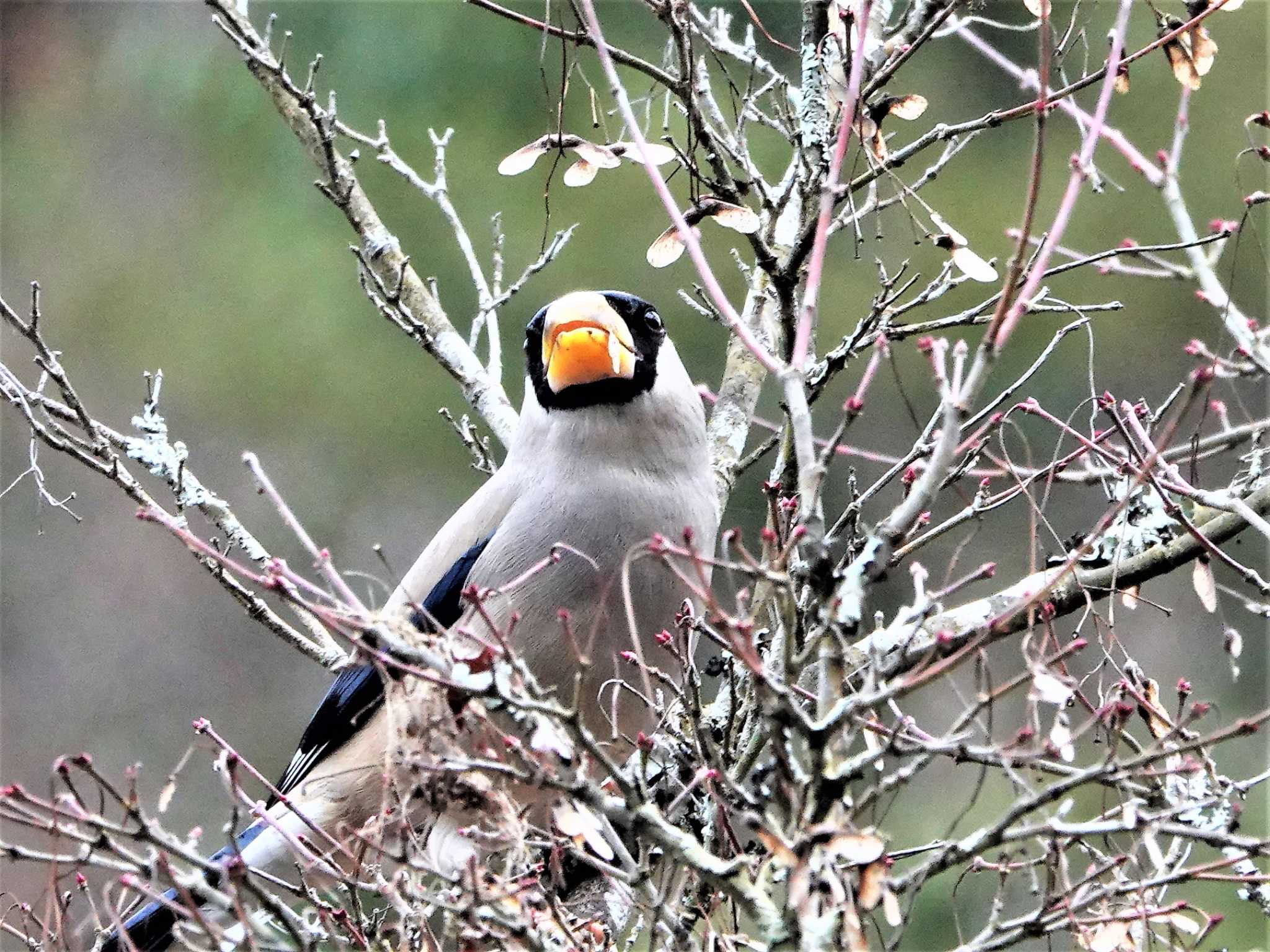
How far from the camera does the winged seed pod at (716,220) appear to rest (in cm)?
205

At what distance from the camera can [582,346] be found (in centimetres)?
267

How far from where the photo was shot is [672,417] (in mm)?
2779

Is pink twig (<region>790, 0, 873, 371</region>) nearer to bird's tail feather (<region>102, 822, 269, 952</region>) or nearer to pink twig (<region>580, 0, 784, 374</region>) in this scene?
pink twig (<region>580, 0, 784, 374</region>)

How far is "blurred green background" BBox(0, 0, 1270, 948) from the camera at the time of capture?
677 cm

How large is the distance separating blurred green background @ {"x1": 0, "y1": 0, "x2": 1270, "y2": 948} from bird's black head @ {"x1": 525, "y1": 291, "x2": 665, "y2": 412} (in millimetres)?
3259

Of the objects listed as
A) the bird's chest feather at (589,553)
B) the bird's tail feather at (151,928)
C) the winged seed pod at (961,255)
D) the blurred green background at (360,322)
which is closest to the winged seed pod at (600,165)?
the winged seed pod at (961,255)

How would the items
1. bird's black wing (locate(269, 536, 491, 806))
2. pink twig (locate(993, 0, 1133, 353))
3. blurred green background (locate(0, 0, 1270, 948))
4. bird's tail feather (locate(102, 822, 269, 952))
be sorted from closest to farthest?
pink twig (locate(993, 0, 1133, 353)) → bird's tail feather (locate(102, 822, 269, 952)) → bird's black wing (locate(269, 536, 491, 806)) → blurred green background (locate(0, 0, 1270, 948))

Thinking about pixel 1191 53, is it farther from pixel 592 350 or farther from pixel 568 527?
pixel 568 527

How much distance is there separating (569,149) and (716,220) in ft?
0.82

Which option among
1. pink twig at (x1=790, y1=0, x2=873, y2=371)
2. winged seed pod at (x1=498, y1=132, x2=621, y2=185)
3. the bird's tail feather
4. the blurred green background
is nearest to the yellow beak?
winged seed pod at (x1=498, y1=132, x2=621, y2=185)

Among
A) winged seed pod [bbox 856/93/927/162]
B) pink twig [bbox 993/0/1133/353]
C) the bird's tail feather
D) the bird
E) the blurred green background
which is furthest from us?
the blurred green background

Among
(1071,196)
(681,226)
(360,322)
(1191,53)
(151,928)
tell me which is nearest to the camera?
(1071,196)

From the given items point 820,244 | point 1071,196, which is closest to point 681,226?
point 820,244

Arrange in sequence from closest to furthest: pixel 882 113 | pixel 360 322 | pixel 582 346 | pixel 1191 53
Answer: pixel 1191 53 → pixel 882 113 → pixel 582 346 → pixel 360 322
